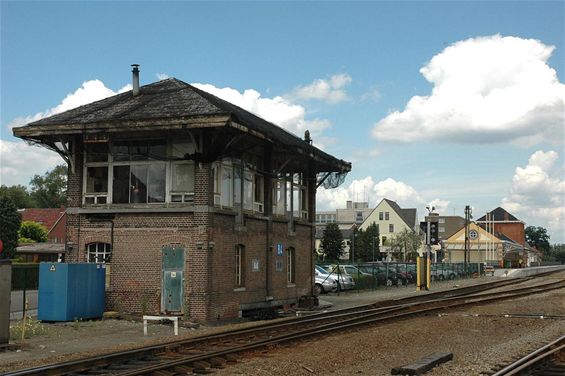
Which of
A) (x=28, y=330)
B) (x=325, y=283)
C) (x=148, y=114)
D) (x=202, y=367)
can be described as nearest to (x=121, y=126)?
(x=148, y=114)

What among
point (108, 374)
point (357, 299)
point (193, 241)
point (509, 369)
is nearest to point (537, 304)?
point (357, 299)

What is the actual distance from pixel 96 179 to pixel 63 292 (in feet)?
15.9

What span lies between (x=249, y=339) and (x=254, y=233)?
8.75m

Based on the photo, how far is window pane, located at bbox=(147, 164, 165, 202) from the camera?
22734mm

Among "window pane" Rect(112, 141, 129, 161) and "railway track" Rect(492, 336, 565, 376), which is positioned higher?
"window pane" Rect(112, 141, 129, 161)

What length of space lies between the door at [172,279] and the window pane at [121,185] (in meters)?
2.53

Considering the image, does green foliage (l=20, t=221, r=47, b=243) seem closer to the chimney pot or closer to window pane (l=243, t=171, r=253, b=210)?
the chimney pot

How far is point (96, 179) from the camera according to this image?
23594 mm

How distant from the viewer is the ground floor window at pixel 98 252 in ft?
75.5

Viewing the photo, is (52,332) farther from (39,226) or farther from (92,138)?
(39,226)

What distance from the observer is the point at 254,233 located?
24938 mm

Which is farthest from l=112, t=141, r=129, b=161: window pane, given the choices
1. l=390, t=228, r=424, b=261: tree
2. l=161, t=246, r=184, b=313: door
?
l=390, t=228, r=424, b=261: tree

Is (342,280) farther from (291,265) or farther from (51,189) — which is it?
(51,189)

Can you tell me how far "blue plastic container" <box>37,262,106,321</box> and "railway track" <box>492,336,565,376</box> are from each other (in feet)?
43.1
